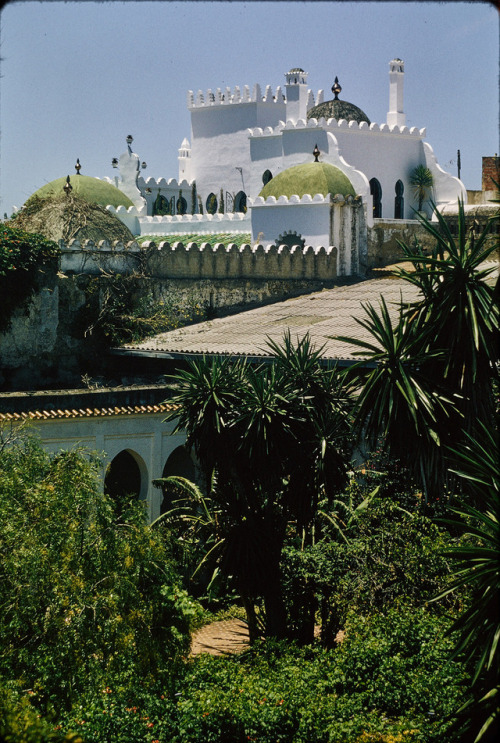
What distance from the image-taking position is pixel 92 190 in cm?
3881

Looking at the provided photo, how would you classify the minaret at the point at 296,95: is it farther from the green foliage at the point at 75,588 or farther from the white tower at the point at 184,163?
the green foliage at the point at 75,588

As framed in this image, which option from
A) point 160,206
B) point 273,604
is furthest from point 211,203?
point 273,604

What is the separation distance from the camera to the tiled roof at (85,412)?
2222cm

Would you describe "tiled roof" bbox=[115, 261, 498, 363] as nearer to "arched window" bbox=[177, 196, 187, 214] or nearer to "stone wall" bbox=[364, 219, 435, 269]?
"stone wall" bbox=[364, 219, 435, 269]

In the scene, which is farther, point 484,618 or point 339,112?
point 339,112

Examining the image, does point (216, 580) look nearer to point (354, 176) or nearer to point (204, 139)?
point (354, 176)

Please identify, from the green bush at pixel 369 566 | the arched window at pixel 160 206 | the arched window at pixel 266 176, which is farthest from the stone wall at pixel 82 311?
the green bush at pixel 369 566

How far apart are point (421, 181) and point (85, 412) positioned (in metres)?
20.9

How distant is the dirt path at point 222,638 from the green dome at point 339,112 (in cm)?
2258

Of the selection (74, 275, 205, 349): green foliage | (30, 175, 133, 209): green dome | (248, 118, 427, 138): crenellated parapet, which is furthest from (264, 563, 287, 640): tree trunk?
(248, 118, 427, 138): crenellated parapet

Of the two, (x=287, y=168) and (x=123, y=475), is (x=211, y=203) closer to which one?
(x=287, y=168)

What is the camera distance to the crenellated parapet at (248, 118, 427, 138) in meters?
37.9

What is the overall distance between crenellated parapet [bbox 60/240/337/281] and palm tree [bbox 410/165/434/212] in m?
8.13

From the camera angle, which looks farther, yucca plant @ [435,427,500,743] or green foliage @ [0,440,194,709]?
green foliage @ [0,440,194,709]
